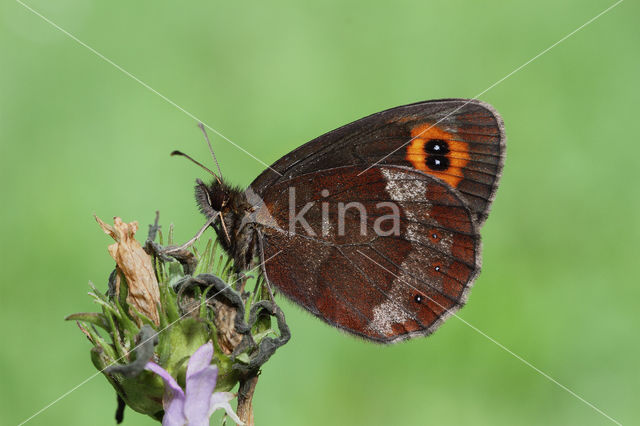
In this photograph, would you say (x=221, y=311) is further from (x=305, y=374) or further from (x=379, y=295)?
(x=305, y=374)

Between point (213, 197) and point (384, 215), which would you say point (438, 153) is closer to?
point (384, 215)

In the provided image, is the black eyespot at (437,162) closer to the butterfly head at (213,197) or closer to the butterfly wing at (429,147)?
the butterfly wing at (429,147)

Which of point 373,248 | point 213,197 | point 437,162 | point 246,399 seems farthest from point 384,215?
point 246,399

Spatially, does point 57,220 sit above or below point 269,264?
below

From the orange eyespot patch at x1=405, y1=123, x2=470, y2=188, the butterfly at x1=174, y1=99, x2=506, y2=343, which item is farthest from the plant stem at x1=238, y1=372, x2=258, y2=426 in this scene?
the orange eyespot patch at x1=405, y1=123, x2=470, y2=188

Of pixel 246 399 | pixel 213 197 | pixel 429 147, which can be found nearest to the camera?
pixel 246 399

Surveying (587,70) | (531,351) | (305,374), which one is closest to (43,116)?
(305,374)

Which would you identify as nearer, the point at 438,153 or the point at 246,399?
the point at 246,399
